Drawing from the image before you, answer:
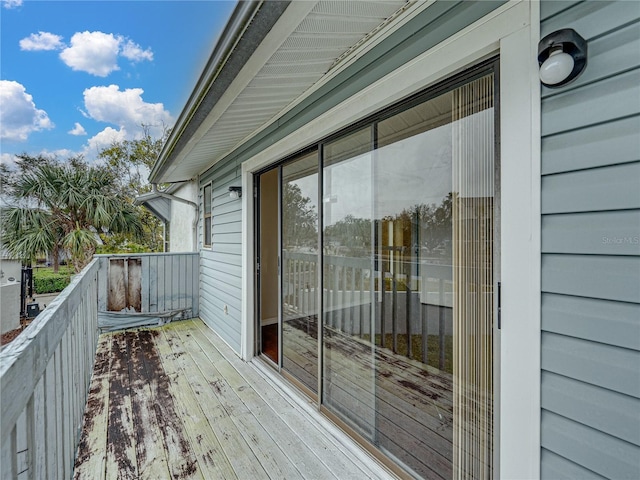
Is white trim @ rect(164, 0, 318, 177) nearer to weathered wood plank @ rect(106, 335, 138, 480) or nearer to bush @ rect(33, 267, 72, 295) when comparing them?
weathered wood plank @ rect(106, 335, 138, 480)

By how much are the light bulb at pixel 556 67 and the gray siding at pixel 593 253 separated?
0.18ft

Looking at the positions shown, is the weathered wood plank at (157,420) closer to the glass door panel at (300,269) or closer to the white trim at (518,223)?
the glass door panel at (300,269)

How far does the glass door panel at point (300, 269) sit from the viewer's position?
259 cm

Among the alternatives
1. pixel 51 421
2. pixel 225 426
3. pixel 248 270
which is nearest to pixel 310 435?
pixel 225 426

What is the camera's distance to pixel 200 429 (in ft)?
7.62

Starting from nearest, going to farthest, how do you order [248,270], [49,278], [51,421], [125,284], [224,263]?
[51,421] → [248,270] → [224,263] → [125,284] → [49,278]

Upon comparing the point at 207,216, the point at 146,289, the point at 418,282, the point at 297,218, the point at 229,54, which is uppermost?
the point at 229,54

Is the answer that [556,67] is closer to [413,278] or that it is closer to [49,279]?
[413,278]

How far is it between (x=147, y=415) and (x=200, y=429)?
1.73 ft

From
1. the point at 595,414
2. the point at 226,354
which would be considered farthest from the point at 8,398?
the point at 226,354

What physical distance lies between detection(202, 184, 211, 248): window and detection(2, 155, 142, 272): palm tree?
3.98 meters

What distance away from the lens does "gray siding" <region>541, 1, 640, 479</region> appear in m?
0.94

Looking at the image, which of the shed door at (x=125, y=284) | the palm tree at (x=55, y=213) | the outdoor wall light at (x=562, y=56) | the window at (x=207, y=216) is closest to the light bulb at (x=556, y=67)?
the outdoor wall light at (x=562, y=56)

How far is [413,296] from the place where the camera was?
168 cm
